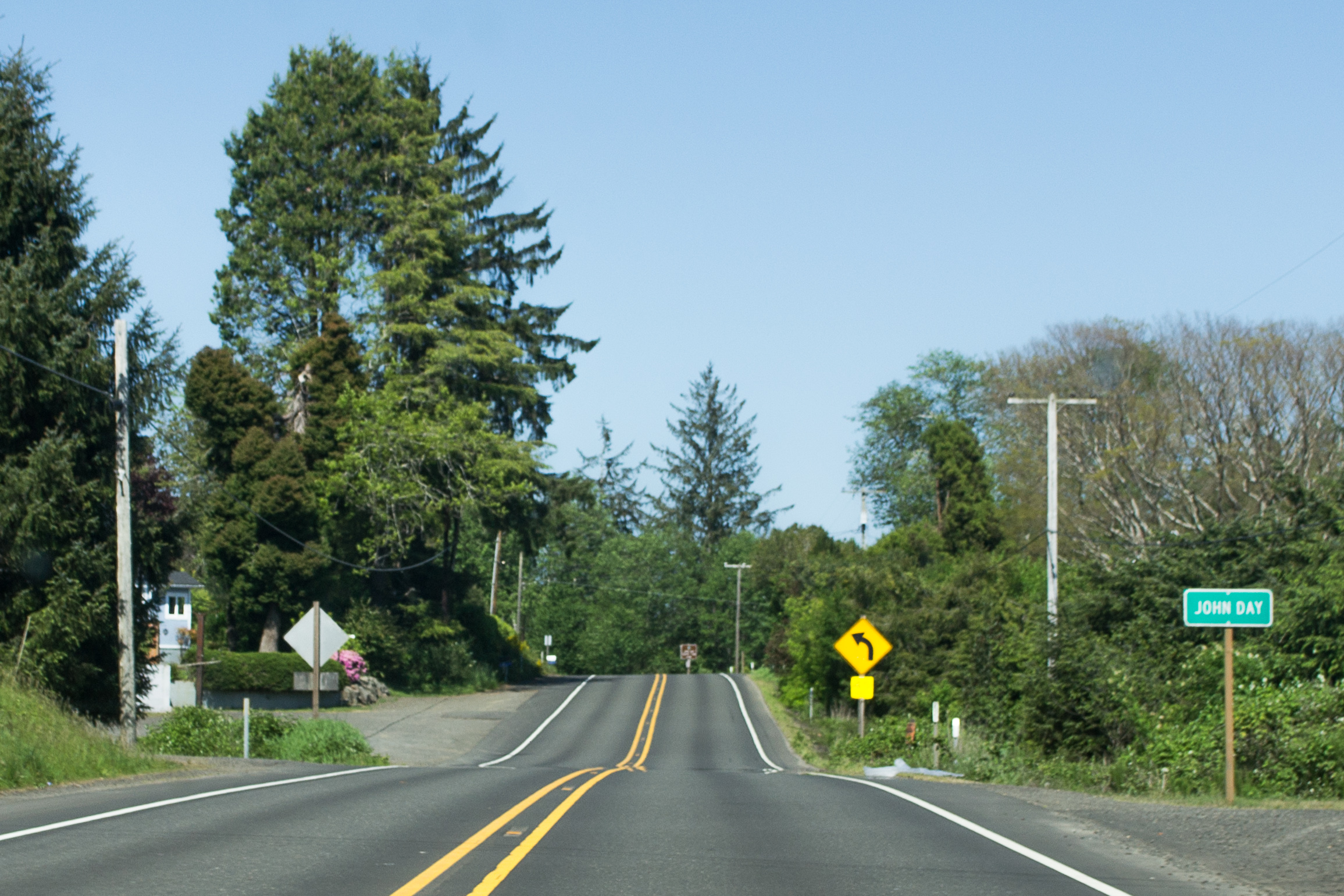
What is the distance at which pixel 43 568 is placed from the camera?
24625mm

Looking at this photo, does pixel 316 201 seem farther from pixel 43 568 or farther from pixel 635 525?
pixel 635 525

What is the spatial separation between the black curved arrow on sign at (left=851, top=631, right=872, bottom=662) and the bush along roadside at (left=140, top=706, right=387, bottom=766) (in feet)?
37.4

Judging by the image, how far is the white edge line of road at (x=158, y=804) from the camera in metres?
9.95

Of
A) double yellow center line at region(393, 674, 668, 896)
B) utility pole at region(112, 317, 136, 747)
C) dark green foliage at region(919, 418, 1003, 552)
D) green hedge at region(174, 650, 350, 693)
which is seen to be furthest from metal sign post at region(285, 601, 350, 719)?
dark green foliage at region(919, 418, 1003, 552)

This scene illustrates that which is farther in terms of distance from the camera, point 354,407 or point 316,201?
point 316,201

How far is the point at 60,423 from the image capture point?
83.1ft

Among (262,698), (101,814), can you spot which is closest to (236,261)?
(262,698)

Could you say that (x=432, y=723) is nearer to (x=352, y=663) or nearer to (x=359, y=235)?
(x=352, y=663)

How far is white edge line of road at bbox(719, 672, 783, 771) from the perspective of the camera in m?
36.7

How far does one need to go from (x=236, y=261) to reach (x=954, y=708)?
38795 millimetres

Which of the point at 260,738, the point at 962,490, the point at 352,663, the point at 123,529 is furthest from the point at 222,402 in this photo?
the point at 962,490

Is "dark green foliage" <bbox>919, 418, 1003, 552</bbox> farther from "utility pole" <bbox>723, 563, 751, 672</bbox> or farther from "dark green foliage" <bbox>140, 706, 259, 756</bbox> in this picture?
"dark green foliage" <bbox>140, 706, 259, 756</bbox>

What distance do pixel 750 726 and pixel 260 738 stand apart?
1023 inches

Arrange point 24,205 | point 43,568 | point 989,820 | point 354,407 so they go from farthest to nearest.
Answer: point 354,407, point 24,205, point 43,568, point 989,820
